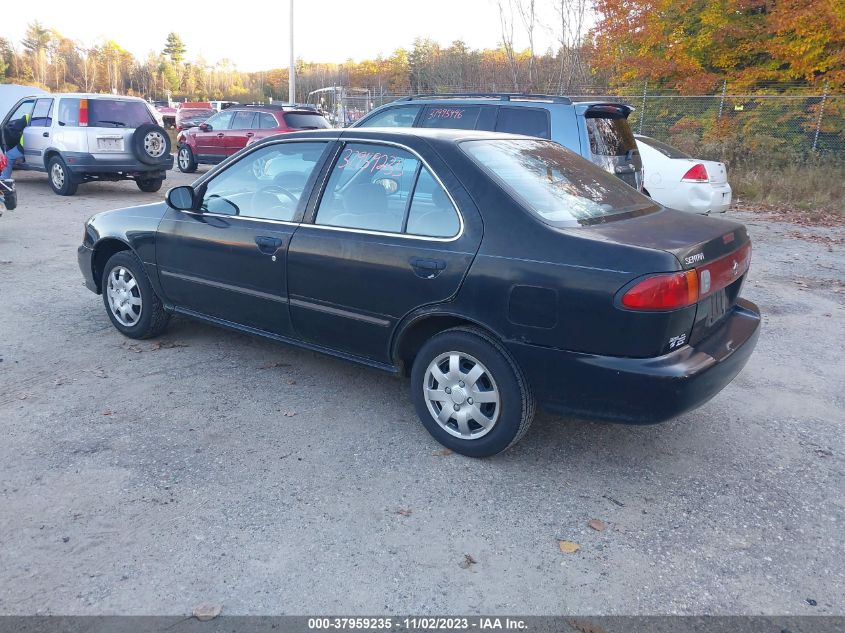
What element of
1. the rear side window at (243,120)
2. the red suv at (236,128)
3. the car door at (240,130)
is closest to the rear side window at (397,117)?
the red suv at (236,128)

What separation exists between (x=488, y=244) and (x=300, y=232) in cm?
132

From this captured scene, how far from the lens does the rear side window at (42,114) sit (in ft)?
42.6

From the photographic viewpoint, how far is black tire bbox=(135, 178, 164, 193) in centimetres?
1387

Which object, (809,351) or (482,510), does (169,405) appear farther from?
(809,351)

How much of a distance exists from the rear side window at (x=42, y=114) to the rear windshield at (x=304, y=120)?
15.9ft

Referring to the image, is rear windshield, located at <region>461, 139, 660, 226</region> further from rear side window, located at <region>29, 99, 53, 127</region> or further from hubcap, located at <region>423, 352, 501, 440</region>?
rear side window, located at <region>29, 99, 53, 127</region>

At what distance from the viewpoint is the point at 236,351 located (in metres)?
5.29

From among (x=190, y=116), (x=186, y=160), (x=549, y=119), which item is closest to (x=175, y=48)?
(x=190, y=116)

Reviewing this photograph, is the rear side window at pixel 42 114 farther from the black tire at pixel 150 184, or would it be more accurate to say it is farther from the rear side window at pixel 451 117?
the rear side window at pixel 451 117

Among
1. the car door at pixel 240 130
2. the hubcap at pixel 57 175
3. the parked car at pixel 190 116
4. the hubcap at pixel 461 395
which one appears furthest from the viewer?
the parked car at pixel 190 116

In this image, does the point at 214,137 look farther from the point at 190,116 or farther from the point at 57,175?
the point at 190,116

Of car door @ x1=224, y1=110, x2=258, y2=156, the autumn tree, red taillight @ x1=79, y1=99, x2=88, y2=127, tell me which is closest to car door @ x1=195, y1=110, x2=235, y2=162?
car door @ x1=224, y1=110, x2=258, y2=156

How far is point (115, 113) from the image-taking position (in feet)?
41.6

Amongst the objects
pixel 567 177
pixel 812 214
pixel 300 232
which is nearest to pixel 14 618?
pixel 300 232
